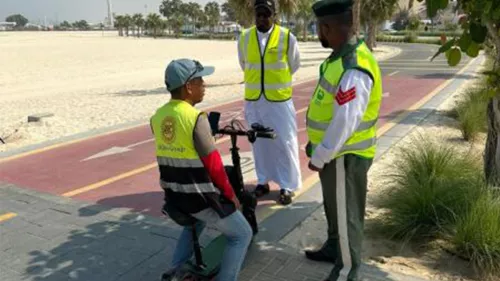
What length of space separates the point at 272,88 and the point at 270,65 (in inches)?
9.3

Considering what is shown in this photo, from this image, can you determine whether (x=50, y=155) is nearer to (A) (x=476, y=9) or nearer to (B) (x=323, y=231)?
(B) (x=323, y=231)

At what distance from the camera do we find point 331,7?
2.87 m

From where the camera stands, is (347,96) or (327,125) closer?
(347,96)

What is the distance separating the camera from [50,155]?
7.72 metres

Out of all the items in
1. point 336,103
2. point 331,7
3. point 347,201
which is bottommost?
point 347,201

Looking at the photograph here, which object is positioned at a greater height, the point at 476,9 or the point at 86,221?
the point at 476,9

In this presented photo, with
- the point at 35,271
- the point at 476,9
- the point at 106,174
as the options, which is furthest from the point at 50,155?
the point at 476,9

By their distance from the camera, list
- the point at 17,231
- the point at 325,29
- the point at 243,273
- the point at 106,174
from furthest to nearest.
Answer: the point at 106,174, the point at 17,231, the point at 243,273, the point at 325,29

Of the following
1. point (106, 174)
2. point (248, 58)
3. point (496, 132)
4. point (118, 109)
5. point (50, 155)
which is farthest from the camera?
point (118, 109)

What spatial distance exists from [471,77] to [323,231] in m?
15.4

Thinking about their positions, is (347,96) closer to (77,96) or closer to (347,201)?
(347,201)

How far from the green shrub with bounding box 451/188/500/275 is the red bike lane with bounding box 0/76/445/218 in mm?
2035

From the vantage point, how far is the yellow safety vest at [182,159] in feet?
9.57

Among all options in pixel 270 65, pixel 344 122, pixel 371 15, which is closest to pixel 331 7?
pixel 344 122
